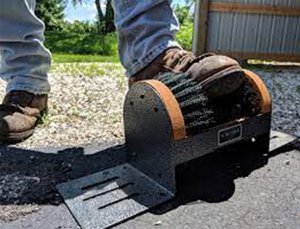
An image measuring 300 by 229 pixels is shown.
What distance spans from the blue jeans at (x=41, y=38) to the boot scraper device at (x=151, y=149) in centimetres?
21

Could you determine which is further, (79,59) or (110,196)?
(79,59)

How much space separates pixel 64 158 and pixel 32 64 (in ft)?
1.36

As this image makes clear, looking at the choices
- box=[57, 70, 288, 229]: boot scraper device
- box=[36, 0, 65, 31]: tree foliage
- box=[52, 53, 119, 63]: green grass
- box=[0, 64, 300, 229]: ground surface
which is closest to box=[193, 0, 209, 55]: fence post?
box=[52, 53, 119, 63]: green grass

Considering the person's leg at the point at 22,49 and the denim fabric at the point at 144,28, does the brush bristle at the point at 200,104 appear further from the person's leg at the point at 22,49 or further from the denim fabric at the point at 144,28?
the person's leg at the point at 22,49

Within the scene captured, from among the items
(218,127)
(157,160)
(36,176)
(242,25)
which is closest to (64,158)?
(36,176)

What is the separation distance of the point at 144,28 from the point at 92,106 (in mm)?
543

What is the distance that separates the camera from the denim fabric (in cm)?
120

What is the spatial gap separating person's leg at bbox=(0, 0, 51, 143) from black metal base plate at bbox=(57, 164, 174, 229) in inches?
15.0

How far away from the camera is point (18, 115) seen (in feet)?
4.32

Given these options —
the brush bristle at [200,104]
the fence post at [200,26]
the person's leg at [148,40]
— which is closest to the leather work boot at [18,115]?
the person's leg at [148,40]

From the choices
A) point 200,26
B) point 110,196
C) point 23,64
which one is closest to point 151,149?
point 110,196

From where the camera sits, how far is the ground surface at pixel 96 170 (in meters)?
0.90

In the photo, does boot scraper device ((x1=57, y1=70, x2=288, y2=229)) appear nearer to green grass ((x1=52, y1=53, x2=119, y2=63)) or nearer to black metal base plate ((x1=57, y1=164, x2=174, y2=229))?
black metal base plate ((x1=57, y1=164, x2=174, y2=229))

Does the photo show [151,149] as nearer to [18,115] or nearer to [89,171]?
[89,171]
